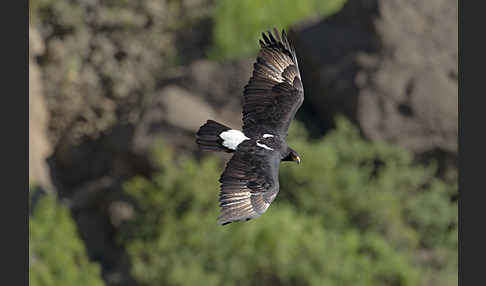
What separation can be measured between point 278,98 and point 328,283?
6124mm

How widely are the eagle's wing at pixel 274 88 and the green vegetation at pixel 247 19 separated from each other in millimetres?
9955

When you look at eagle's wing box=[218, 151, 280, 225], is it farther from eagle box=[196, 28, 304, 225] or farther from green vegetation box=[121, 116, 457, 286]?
green vegetation box=[121, 116, 457, 286]

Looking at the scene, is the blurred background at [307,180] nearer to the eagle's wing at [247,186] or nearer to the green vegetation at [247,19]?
the green vegetation at [247,19]

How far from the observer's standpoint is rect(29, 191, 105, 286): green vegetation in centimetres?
1506

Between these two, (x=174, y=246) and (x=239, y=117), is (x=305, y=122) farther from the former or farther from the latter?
(x=174, y=246)

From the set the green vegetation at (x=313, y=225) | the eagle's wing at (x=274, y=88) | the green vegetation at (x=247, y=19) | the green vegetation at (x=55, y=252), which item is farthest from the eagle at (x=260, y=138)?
the green vegetation at (x=247, y=19)

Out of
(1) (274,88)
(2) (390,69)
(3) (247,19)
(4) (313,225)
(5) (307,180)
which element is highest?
(3) (247,19)

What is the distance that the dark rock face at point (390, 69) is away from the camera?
53.2 feet

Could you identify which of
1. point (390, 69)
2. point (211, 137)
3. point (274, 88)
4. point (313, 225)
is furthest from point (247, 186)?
point (390, 69)

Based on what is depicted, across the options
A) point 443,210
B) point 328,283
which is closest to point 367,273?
point 328,283

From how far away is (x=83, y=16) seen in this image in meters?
19.4

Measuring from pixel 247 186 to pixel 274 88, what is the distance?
1657 mm

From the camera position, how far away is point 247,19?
1958 cm

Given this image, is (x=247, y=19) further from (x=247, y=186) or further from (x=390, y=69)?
(x=247, y=186)
